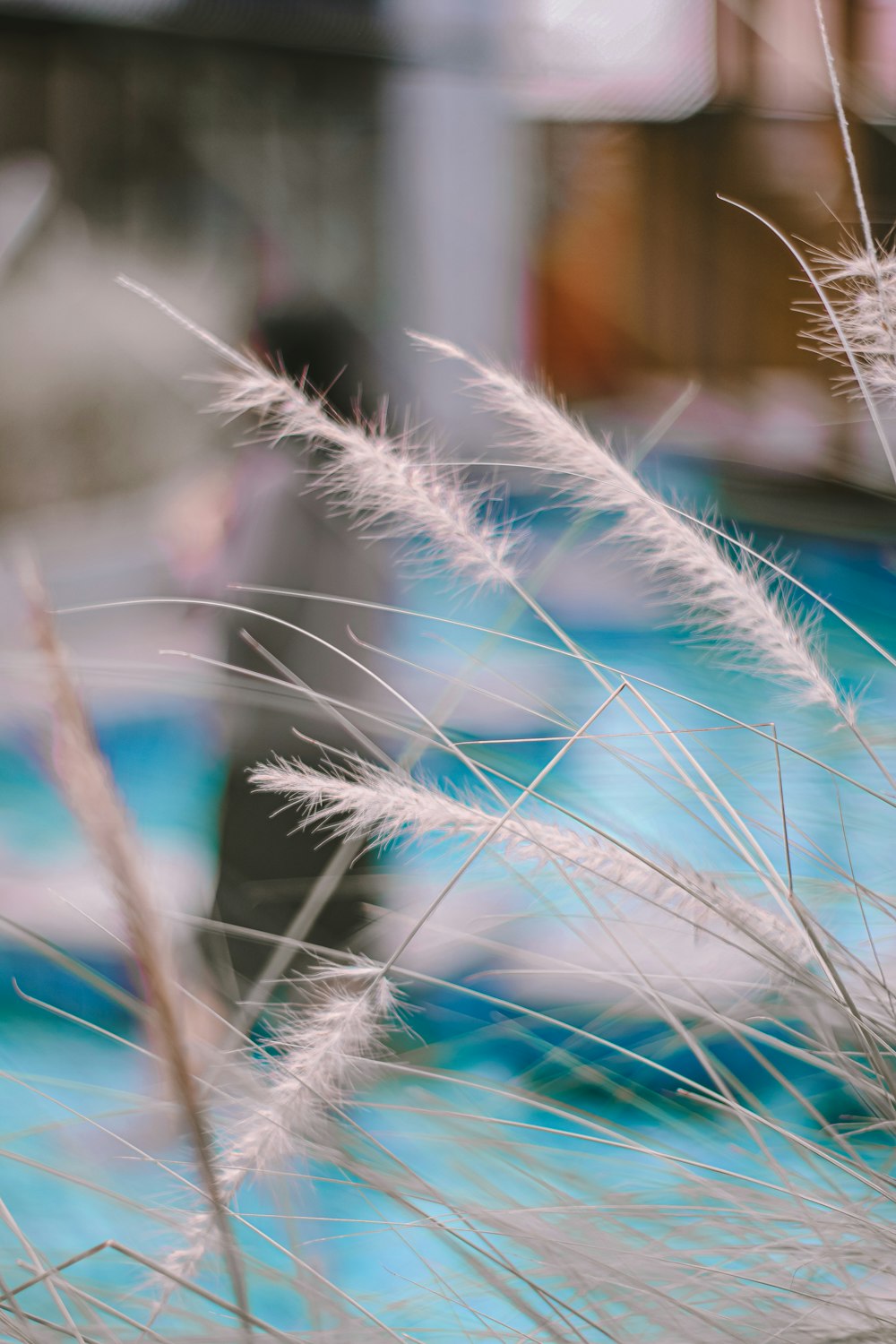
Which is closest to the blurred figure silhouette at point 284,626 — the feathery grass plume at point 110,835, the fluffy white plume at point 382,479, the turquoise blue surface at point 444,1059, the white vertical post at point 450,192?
the turquoise blue surface at point 444,1059

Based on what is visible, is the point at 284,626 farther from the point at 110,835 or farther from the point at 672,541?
the point at 110,835

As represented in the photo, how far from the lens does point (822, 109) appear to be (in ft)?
3.03

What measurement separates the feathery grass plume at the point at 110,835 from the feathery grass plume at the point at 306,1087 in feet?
0.31

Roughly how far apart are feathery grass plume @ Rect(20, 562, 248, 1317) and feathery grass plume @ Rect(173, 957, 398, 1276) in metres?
0.09

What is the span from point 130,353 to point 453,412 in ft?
1.64

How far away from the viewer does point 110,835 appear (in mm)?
91

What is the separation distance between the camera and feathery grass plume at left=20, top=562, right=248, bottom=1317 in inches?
3.5

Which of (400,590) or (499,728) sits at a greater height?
(400,590)

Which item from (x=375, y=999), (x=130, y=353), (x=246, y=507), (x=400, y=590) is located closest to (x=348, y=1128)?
(x=375, y=999)

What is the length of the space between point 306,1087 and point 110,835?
0.12 meters

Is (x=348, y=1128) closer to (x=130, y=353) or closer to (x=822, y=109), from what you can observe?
(x=822, y=109)

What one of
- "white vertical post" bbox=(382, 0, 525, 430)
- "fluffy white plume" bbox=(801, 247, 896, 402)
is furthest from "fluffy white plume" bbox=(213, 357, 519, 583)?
"white vertical post" bbox=(382, 0, 525, 430)

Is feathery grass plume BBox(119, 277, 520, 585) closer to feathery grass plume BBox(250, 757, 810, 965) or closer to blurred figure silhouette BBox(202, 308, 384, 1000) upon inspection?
feathery grass plume BBox(250, 757, 810, 965)

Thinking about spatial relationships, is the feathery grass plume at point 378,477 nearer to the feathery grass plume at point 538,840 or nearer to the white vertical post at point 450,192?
the feathery grass plume at point 538,840
